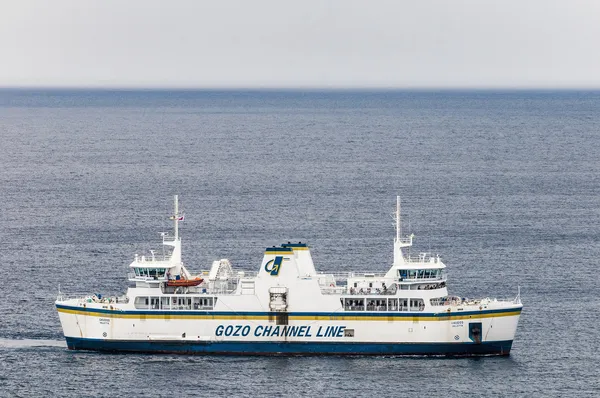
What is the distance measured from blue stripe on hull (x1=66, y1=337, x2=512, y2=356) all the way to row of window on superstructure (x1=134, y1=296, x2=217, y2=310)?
9.02 ft

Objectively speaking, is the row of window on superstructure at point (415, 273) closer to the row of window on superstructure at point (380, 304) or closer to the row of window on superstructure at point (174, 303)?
the row of window on superstructure at point (380, 304)

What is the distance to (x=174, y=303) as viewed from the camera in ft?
312

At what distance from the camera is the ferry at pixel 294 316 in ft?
303

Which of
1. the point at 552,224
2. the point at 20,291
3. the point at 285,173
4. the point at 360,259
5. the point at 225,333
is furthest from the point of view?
the point at 285,173

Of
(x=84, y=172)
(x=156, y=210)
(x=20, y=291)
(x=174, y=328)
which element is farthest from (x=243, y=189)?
(x=174, y=328)

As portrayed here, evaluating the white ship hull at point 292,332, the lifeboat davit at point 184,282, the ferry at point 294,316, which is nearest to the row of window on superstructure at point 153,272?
the ferry at point 294,316

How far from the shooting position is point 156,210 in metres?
155

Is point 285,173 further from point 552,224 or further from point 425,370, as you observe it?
point 425,370

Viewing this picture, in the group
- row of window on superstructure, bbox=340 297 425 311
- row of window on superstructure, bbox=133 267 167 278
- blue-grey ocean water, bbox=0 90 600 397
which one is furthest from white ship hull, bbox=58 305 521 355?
row of window on superstructure, bbox=133 267 167 278

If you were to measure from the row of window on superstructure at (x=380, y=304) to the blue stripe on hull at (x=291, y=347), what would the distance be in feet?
9.10

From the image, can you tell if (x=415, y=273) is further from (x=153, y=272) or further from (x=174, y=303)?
(x=153, y=272)

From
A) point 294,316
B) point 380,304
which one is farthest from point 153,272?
point 380,304

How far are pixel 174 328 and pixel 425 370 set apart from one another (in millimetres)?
19616

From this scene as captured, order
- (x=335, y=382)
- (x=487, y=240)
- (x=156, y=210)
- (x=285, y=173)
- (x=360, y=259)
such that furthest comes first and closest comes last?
(x=285, y=173)
(x=156, y=210)
(x=487, y=240)
(x=360, y=259)
(x=335, y=382)
